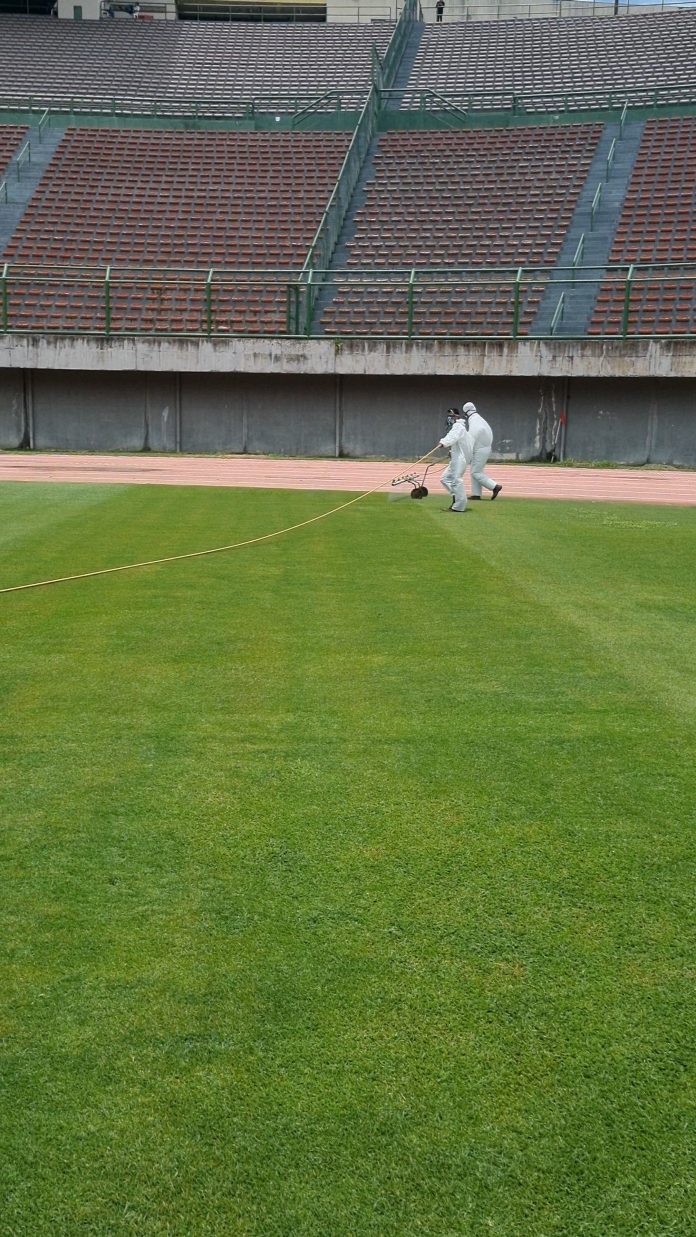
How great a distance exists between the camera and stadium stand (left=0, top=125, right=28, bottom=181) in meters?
34.1

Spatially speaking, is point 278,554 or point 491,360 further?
point 491,360

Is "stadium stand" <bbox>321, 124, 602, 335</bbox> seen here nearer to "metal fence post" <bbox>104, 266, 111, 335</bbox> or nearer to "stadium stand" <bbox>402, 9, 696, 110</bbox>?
"stadium stand" <bbox>402, 9, 696, 110</bbox>

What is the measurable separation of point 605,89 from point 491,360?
49.3ft

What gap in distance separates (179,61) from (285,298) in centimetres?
1889

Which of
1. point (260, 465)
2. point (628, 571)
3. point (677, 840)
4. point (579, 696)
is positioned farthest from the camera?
point (260, 465)

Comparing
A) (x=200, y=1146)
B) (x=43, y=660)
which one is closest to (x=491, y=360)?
(x=43, y=660)

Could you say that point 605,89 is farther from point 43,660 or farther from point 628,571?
point 43,660

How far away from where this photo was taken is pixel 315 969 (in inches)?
127

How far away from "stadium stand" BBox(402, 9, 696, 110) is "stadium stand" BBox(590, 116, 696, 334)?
292 centimetres

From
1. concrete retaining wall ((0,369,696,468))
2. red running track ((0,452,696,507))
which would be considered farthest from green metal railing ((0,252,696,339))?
red running track ((0,452,696,507))

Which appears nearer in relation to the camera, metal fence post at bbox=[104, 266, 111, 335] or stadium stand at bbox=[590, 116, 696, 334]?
stadium stand at bbox=[590, 116, 696, 334]

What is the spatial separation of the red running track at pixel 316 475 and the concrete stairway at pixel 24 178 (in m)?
8.60

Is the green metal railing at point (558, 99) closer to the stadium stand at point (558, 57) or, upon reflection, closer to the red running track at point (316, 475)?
the stadium stand at point (558, 57)

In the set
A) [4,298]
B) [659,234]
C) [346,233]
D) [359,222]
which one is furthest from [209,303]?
[659,234]
